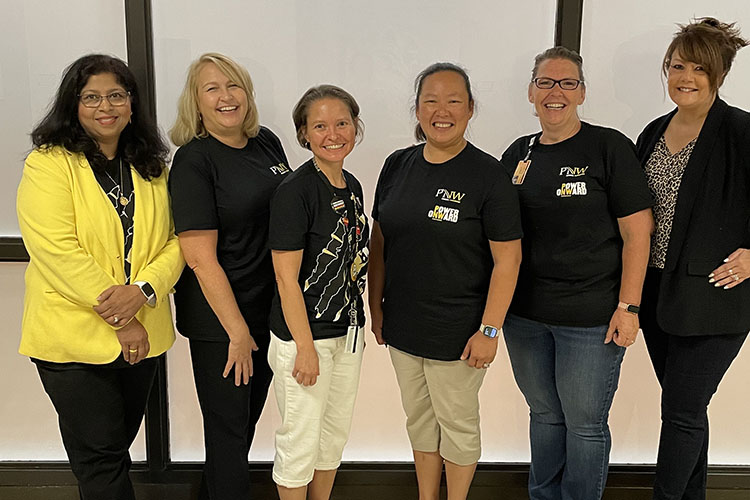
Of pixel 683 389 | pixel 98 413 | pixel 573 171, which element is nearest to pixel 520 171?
pixel 573 171

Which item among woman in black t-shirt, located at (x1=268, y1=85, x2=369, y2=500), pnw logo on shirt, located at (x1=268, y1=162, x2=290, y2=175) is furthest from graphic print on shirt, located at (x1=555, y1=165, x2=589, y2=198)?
pnw logo on shirt, located at (x1=268, y1=162, x2=290, y2=175)

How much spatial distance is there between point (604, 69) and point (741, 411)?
4.95ft

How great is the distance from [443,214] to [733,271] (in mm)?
851

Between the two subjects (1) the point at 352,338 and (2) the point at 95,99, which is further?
(1) the point at 352,338

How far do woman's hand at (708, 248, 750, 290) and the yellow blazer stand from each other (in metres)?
1.58

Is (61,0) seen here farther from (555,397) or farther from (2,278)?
(555,397)

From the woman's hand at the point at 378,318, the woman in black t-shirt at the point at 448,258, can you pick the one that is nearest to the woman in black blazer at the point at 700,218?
the woman in black t-shirt at the point at 448,258

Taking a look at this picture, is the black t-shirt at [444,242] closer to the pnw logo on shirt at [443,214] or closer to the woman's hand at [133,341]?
the pnw logo on shirt at [443,214]

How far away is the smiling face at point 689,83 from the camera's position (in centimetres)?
180

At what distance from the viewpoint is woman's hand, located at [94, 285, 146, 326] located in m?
1.70

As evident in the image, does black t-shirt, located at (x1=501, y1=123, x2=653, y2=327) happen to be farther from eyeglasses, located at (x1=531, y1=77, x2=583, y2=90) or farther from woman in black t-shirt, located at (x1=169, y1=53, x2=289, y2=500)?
woman in black t-shirt, located at (x1=169, y1=53, x2=289, y2=500)

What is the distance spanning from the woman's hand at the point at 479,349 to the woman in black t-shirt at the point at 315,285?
0.33 meters

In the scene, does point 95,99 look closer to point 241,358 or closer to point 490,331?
point 241,358

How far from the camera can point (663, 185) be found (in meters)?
1.88
